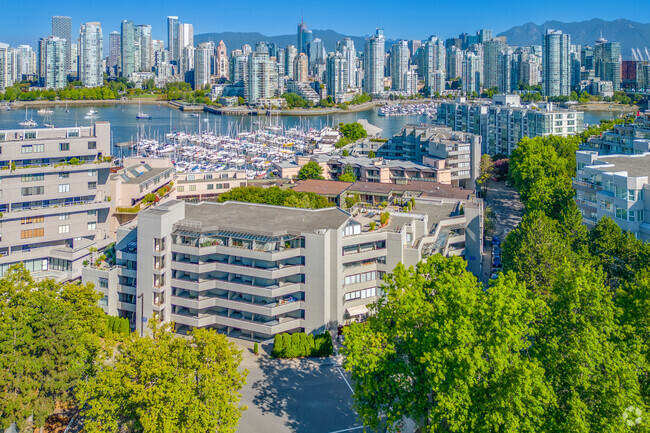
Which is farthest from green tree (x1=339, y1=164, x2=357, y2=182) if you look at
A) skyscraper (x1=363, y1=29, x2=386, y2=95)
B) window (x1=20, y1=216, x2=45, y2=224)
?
skyscraper (x1=363, y1=29, x2=386, y2=95)

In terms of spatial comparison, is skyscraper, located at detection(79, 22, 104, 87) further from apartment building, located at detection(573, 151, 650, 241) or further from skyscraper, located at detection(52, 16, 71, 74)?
apartment building, located at detection(573, 151, 650, 241)

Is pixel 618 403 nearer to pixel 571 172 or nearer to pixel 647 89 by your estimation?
pixel 571 172

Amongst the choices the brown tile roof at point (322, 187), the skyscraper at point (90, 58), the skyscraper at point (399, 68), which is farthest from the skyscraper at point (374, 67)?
the brown tile roof at point (322, 187)

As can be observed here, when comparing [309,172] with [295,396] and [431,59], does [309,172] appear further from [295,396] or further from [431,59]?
[431,59]

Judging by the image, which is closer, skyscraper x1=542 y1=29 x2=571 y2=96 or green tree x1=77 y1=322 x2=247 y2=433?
green tree x1=77 y1=322 x2=247 y2=433

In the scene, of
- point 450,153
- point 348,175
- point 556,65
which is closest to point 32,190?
point 348,175

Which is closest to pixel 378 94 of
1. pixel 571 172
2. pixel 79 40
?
pixel 79 40

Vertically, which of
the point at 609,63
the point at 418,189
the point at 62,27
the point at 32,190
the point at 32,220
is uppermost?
the point at 62,27
